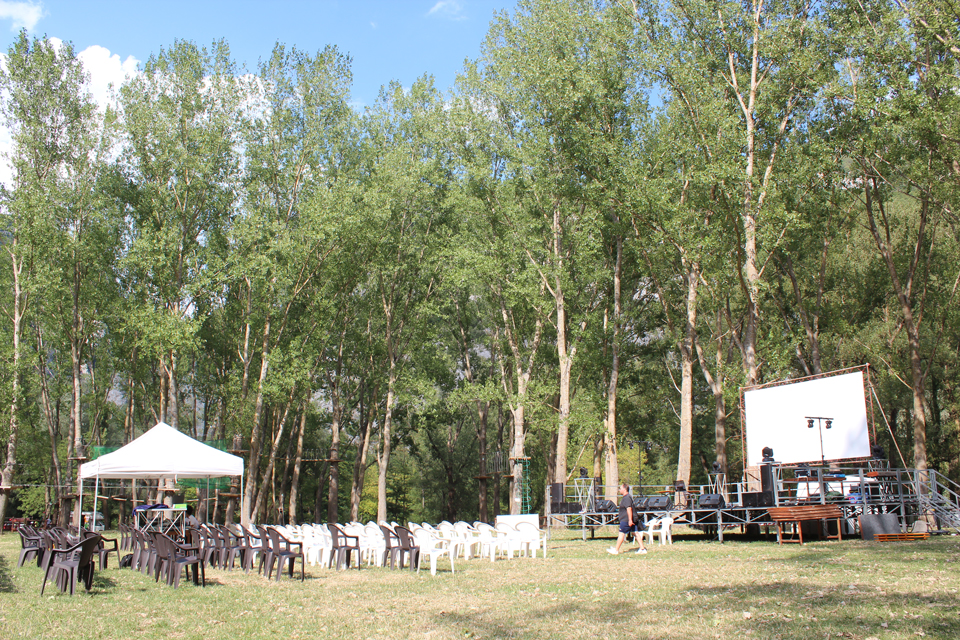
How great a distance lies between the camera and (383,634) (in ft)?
19.2

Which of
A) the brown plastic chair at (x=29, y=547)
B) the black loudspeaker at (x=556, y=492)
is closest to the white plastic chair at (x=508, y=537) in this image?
the black loudspeaker at (x=556, y=492)

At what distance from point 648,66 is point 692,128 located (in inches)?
A: 86.2

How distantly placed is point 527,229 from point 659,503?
10092 millimetres

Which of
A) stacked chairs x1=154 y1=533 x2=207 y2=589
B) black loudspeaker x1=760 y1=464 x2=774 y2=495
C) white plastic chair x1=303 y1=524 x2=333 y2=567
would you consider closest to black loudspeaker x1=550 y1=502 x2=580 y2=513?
black loudspeaker x1=760 y1=464 x2=774 y2=495

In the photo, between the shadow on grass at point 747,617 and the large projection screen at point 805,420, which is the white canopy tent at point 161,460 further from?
the large projection screen at point 805,420

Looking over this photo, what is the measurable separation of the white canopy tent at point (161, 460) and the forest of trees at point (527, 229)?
31.2ft

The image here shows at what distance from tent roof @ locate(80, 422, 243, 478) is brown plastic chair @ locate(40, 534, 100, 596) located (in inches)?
178

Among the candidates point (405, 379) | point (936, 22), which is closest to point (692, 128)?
point (936, 22)

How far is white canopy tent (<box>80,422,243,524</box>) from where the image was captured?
13.0 m

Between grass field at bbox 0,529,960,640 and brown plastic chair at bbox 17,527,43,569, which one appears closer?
grass field at bbox 0,529,960,640

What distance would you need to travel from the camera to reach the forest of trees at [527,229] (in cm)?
1956

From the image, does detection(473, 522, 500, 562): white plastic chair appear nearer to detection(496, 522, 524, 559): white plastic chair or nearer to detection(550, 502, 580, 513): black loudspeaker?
detection(496, 522, 524, 559): white plastic chair

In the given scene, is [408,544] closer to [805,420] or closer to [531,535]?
[531,535]

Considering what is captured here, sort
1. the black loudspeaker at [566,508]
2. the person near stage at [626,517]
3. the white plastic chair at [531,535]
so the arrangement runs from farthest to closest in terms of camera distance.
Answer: the black loudspeaker at [566,508] → the white plastic chair at [531,535] → the person near stage at [626,517]
